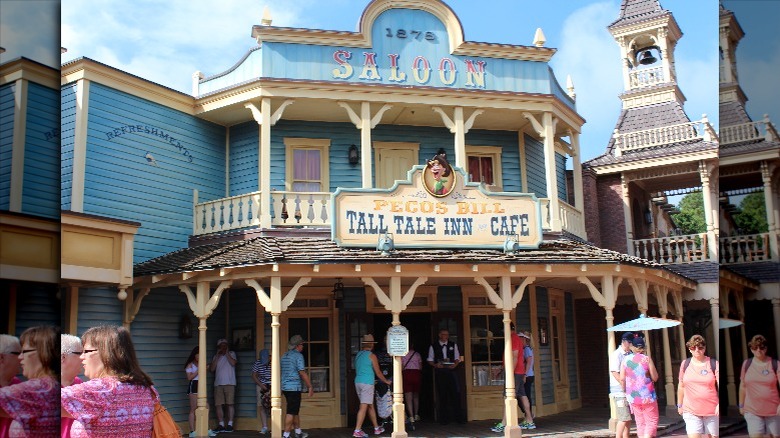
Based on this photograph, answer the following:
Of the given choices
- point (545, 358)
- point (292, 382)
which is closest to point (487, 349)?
point (545, 358)

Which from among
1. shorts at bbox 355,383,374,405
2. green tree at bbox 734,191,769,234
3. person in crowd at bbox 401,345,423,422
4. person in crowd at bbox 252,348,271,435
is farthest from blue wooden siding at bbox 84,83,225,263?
green tree at bbox 734,191,769,234

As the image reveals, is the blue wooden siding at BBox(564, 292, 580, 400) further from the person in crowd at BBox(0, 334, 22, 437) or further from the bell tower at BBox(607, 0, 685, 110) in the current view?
the person in crowd at BBox(0, 334, 22, 437)

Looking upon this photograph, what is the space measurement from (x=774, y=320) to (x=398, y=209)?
9.88 m

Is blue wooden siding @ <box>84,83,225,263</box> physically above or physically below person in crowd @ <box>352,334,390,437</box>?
above

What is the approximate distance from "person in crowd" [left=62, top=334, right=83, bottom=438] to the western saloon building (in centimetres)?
595

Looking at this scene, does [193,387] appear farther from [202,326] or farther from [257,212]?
[257,212]

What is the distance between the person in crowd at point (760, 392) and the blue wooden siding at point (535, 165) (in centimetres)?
1325

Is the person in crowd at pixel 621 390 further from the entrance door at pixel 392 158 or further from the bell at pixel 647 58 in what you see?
the entrance door at pixel 392 158

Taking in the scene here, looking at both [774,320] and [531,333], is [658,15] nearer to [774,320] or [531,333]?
[774,320]

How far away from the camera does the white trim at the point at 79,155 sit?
737cm

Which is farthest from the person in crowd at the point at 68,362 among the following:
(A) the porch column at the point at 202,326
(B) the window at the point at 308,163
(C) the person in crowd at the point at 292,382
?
(B) the window at the point at 308,163

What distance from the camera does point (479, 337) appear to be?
47.5 feet

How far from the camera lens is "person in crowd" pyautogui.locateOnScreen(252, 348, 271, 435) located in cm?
1160

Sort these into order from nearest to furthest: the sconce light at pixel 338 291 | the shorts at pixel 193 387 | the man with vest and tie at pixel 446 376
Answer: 1. the shorts at pixel 193 387
2. the sconce light at pixel 338 291
3. the man with vest and tie at pixel 446 376
